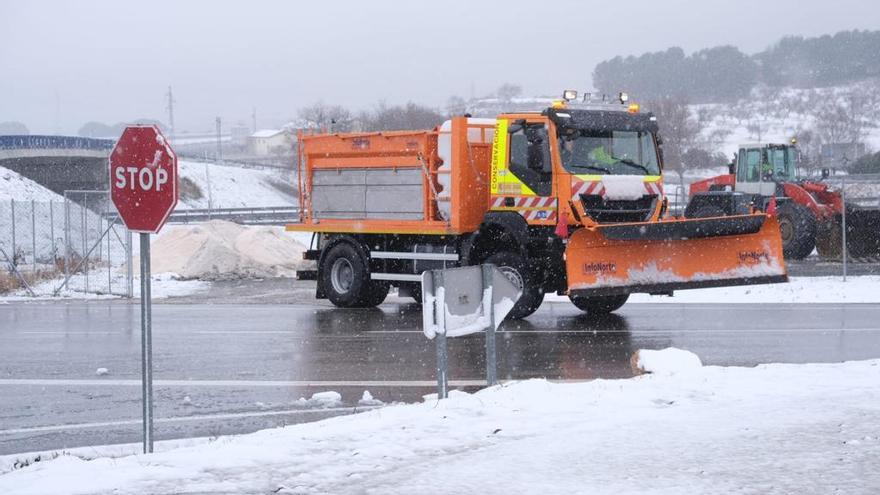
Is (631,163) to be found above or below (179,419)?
above

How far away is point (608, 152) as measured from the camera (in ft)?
55.1

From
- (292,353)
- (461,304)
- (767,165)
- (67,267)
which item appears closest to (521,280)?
(292,353)

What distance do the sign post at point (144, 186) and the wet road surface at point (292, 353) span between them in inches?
61.6

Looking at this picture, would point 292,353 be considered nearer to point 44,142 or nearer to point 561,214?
point 561,214

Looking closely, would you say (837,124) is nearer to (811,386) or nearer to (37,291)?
(37,291)

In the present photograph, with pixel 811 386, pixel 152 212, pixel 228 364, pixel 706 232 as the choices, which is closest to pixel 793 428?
pixel 811 386

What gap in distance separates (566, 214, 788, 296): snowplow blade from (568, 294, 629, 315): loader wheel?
1.37 meters

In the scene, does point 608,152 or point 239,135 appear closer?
point 608,152

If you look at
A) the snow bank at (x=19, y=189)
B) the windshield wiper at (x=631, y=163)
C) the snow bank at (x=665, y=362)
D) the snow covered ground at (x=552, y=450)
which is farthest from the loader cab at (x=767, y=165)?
the snow bank at (x=19, y=189)

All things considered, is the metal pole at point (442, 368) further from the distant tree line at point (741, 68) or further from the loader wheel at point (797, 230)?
the distant tree line at point (741, 68)

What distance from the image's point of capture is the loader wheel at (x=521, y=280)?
16500 millimetres

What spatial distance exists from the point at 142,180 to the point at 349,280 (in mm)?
11746

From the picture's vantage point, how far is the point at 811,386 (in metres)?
9.11

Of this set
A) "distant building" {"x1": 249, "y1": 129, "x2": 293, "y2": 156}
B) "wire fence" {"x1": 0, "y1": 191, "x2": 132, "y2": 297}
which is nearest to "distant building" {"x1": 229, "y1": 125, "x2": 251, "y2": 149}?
"distant building" {"x1": 249, "y1": 129, "x2": 293, "y2": 156}
